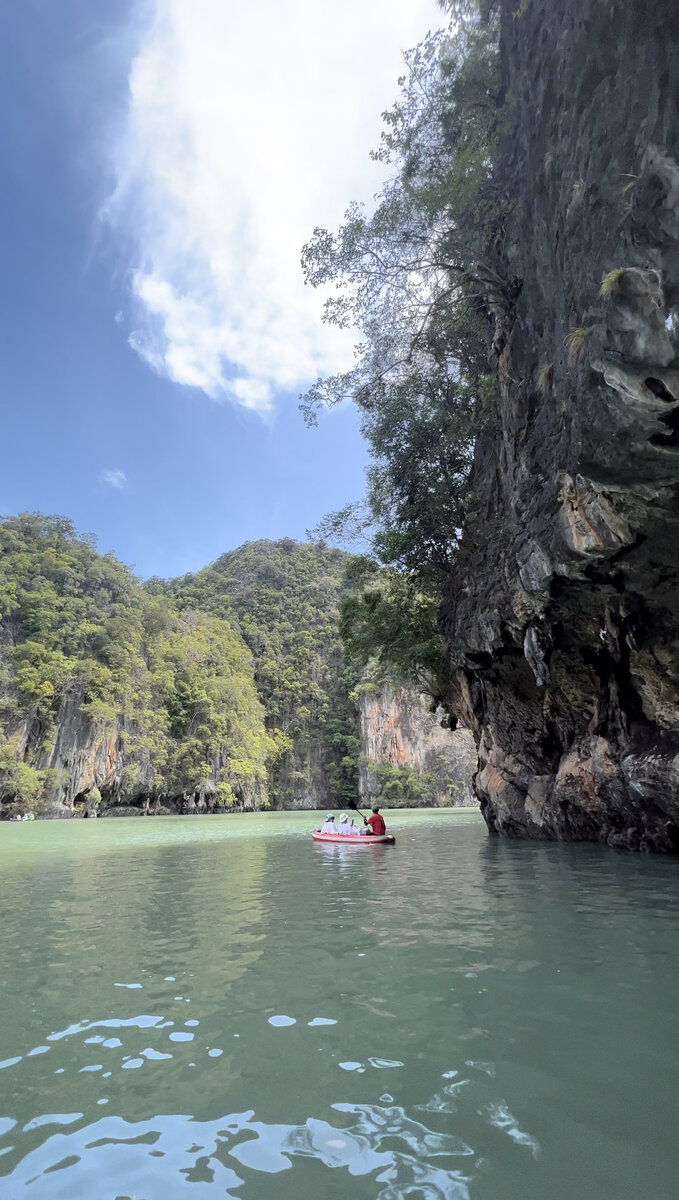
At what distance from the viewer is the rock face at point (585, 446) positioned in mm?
6363

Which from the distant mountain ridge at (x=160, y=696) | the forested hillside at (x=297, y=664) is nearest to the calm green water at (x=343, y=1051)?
the distant mountain ridge at (x=160, y=696)

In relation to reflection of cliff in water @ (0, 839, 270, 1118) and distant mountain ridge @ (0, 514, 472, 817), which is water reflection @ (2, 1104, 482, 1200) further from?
distant mountain ridge @ (0, 514, 472, 817)

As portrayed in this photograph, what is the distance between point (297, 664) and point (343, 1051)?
6259 cm

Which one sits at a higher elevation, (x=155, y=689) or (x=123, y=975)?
(x=155, y=689)

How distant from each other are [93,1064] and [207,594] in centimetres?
7561

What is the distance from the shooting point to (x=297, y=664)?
2581 inches

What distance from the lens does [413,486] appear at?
1502 cm

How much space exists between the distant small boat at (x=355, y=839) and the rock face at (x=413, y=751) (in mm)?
40331

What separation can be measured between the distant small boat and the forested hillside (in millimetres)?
35327

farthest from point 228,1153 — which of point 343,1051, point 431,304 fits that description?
point 431,304

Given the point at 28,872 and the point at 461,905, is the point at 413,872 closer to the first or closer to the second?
the point at 461,905

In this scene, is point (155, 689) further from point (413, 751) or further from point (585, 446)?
point (585, 446)

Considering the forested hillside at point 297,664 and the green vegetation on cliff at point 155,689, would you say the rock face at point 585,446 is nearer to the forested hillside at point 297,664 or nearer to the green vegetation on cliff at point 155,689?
the green vegetation on cliff at point 155,689

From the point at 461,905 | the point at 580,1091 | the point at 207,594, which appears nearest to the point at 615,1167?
the point at 580,1091
